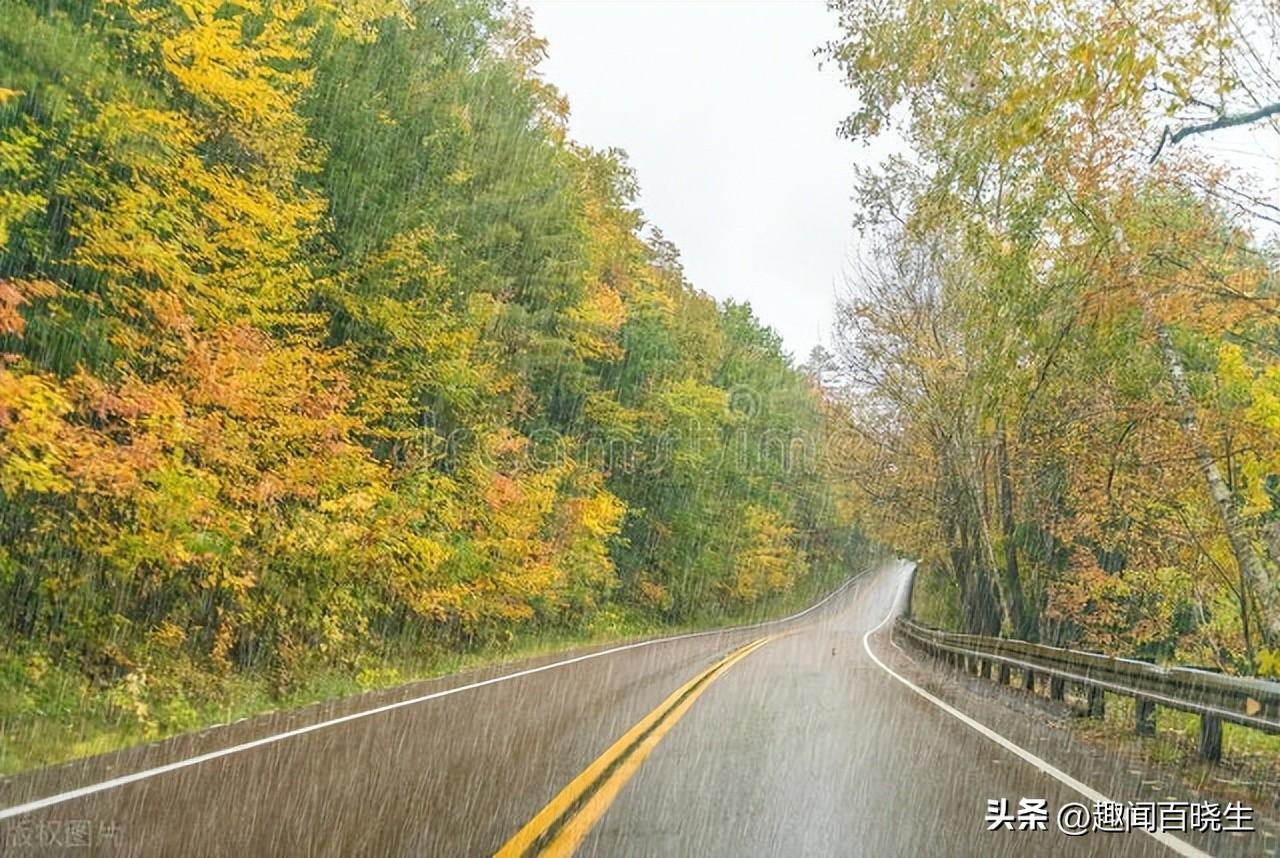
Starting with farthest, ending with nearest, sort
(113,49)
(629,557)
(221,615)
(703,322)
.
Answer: (703,322) → (629,557) → (221,615) → (113,49)

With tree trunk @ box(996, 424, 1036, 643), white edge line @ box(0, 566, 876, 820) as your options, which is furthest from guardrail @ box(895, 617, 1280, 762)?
white edge line @ box(0, 566, 876, 820)

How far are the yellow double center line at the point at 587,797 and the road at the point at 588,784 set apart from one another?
0.08 feet

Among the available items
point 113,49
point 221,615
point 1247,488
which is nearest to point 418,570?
point 221,615

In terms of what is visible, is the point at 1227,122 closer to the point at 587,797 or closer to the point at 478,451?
the point at 587,797

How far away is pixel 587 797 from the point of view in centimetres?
712

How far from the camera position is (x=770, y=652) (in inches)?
1049

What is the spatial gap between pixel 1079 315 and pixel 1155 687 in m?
4.06

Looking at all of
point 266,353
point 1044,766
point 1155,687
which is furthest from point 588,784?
point 266,353

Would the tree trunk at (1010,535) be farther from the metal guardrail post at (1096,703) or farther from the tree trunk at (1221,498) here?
the metal guardrail post at (1096,703)

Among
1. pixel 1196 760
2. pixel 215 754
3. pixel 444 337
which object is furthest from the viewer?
pixel 444 337

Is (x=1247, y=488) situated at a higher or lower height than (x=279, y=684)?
higher

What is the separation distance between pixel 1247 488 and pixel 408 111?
1828 cm

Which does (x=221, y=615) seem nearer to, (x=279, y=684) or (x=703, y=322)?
(x=279, y=684)

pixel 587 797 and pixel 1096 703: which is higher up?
pixel 1096 703
